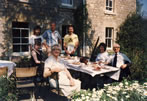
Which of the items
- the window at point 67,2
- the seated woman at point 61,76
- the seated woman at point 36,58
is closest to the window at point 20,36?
the window at point 67,2

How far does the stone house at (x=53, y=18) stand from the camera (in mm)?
7949

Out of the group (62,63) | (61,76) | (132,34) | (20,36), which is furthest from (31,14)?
(132,34)

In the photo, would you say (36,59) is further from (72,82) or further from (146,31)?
(146,31)

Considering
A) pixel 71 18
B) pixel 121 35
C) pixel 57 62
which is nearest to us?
pixel 57 62

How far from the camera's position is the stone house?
313 inches

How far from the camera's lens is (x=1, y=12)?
25.4 ft

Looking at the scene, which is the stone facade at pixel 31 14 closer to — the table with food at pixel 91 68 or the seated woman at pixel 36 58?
the seated woman at pixel 36 58

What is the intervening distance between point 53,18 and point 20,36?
7.55 feet

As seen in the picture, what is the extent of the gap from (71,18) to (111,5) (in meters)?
4.54

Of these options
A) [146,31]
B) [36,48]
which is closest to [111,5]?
[146,31]

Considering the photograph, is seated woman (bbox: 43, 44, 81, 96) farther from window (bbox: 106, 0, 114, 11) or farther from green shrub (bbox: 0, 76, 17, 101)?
window (bbox: 106, 0, 114, 11)

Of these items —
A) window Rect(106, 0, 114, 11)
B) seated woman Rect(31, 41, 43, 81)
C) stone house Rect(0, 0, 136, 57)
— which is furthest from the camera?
window Rect(106, 0, 114, 11)

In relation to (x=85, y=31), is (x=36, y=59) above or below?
below

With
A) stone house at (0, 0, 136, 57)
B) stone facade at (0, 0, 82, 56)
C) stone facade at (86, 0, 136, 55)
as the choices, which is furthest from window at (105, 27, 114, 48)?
stone facade at (0, 0, 82, 56)
